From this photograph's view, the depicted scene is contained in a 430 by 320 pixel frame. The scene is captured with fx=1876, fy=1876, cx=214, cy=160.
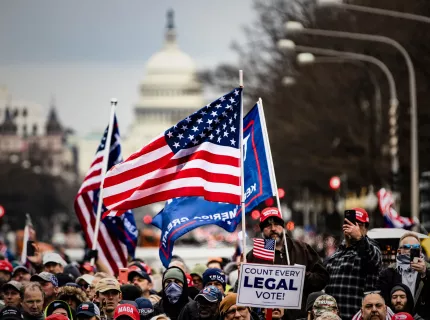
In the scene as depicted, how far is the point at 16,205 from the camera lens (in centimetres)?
7825

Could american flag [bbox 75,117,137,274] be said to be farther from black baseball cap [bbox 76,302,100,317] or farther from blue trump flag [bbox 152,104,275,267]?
black baseball cap [bbox 76,302,100,317]

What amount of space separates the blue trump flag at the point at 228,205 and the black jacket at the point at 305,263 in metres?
0.51

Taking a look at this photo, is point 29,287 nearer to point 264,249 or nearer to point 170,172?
point 170,172

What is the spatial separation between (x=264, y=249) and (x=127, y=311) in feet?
4.37

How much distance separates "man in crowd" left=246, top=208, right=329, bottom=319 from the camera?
16.3 metres

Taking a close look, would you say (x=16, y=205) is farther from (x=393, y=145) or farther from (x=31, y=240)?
(x=31, y=240)

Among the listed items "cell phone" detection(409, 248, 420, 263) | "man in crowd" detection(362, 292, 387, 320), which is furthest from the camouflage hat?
"cell phone" detection(409, 248, 420, 263)

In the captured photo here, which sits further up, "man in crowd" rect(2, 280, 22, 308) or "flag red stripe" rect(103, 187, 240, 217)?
"flag red stripe" rect(103, 187, 240, 217)

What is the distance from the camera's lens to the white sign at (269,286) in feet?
47.7

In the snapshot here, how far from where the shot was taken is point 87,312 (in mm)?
14859

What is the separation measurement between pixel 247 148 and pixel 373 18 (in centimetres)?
3501

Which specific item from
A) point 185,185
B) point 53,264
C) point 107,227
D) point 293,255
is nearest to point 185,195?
point 185,185

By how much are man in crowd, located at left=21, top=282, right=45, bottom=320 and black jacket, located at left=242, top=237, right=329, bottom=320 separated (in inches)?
75.5

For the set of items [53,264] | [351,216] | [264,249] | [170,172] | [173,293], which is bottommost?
[173,293]
